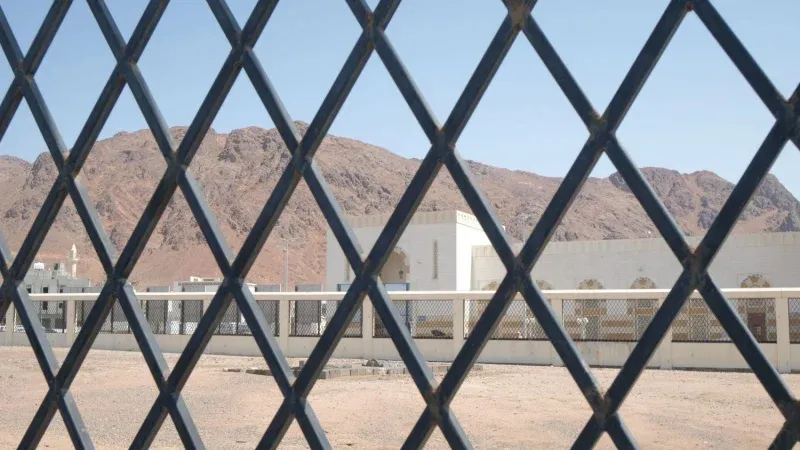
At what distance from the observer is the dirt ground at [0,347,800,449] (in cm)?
789

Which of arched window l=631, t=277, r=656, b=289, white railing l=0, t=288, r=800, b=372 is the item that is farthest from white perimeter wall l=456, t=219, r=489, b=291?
white railing l=0, t=288, r=800, b=372

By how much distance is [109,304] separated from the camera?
110 inches

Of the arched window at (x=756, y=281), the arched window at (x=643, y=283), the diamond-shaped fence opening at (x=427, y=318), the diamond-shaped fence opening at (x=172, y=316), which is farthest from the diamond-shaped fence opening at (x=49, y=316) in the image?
the arched window at (x=756, y=281)

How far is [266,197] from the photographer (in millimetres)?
99375

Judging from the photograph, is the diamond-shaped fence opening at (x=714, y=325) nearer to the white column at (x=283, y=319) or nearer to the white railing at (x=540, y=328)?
the white railing at (x=540, y=328)

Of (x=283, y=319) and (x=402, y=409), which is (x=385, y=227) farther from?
(x=283, y=319)

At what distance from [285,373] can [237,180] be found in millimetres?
103706

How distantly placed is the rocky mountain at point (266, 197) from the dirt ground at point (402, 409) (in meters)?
65.7

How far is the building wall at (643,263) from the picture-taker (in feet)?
112

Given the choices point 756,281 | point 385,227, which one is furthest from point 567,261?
point 385,227

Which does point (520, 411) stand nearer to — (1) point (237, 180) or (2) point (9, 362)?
(2) point (9, 362)

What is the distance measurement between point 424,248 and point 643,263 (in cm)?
993

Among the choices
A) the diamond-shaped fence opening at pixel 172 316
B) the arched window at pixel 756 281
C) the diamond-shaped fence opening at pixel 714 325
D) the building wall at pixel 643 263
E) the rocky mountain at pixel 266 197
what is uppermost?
the rocky mountain at pixel 266 197

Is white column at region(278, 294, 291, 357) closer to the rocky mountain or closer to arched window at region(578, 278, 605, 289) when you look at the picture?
arched window at region(578, 278, 605, 289)
